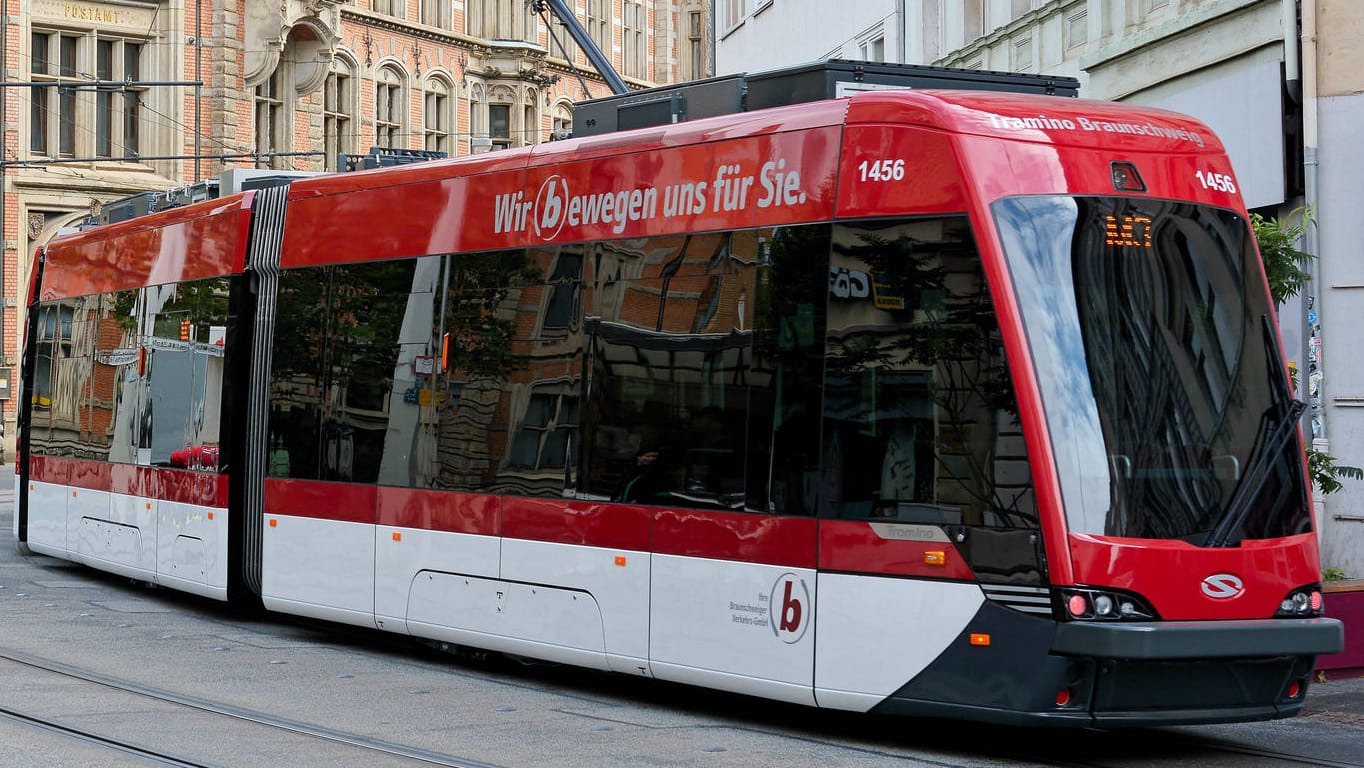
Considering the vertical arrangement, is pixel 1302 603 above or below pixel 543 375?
below

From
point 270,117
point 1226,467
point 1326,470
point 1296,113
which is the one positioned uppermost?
point 270,117

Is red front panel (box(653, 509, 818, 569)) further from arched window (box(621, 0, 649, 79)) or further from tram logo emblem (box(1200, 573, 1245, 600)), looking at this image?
arched window (box(621, 0, 649, 79))

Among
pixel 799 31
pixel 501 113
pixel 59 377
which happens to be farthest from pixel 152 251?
pixel 501 113

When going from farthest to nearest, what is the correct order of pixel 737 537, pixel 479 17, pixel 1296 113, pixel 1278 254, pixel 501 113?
pixel 501 113
pixel 479 17
pixel 1296 113
pixel 1278 254
pixel 737 537

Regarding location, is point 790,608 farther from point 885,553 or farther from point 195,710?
point 195,710

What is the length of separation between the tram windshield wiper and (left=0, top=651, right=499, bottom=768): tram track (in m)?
3.38

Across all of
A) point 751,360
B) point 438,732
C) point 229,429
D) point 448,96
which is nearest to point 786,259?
point 751,360

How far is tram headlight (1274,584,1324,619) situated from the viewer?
8.70 meters

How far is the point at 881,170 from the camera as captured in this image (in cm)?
908

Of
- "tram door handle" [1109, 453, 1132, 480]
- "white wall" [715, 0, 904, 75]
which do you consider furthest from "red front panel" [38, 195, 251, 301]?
"white wall" [715, 0, 904, 75]

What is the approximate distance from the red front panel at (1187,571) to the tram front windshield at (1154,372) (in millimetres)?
61

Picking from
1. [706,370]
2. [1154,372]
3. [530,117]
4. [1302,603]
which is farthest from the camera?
[530,117]

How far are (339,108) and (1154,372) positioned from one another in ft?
152

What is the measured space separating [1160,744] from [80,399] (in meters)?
11.2
